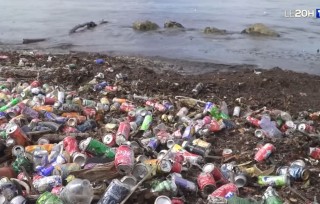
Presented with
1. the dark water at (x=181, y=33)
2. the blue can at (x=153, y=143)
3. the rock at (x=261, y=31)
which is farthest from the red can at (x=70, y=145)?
the rock at (x=261, y=31)

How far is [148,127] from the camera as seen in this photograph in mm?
5355

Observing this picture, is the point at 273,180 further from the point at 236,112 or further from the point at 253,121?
the point at 236,112

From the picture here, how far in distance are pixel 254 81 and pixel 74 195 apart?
5754 mm

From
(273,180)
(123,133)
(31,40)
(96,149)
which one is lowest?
(273,180)

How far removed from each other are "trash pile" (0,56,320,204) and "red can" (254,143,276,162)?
11 millimetres

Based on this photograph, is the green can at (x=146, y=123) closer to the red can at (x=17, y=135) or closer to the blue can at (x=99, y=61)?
the red can at (x=17, y=135)

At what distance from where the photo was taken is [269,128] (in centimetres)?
524

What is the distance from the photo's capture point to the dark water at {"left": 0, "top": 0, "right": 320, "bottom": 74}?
42.5 ft

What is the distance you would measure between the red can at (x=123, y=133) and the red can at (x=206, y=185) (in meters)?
A: 1.23

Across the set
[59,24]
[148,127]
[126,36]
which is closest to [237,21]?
[126,36]

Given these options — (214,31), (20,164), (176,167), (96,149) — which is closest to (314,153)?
(176,167)

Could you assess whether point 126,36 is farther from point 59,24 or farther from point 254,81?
point 254,81

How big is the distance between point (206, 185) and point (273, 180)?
0.68 m

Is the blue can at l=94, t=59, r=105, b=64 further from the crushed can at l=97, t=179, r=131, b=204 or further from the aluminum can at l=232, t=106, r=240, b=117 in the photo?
the crushed can at l=97, t=179, r=131, b=204
